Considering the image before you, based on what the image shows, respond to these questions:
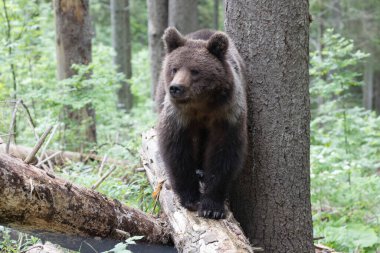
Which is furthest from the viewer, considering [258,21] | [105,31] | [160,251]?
[105,31]

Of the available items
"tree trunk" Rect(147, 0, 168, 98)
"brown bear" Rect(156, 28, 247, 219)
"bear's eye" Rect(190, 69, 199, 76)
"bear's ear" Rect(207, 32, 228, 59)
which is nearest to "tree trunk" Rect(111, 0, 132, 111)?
"tree trunk" Rect(147, 0, 168, 98)

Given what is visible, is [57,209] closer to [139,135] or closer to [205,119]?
[205,119]

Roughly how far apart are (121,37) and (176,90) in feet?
49.1

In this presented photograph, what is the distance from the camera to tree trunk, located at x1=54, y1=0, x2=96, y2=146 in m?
9.11

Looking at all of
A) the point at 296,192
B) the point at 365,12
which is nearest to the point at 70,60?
the point at 296,192

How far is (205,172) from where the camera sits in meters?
4.67

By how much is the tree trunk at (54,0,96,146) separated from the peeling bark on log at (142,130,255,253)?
4398 mm

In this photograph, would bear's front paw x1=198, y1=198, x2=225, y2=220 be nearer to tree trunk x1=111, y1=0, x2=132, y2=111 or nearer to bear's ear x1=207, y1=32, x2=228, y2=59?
bear's ear x1=207, y1=32, x2=228, y2=59

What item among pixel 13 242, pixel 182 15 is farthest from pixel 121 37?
pixel 13 242

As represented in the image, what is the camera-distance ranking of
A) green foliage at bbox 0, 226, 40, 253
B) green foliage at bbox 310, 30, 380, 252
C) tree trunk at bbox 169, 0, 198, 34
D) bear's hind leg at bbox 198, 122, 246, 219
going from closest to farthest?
green foliage at bbox 0, 226, 40, 253 → bear's hind leg at bbox 198, 122, 246, 219 → green foliage at bbox 310, 30, 380, 252 → tree trunk at bbox 169, 0, 198, 34

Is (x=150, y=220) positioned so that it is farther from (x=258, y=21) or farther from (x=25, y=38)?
(x=25, y=38)

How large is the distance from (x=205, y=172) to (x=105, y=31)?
78.4ft

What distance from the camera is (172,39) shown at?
15.3 ft

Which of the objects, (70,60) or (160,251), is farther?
(70,60)
